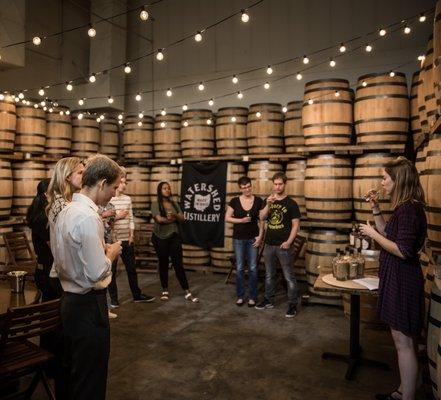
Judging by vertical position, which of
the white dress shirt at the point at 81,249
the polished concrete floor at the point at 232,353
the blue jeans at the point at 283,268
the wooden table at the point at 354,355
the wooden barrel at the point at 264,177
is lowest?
the polished concrete floor at the point at 232,353

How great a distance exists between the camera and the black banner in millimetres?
7332

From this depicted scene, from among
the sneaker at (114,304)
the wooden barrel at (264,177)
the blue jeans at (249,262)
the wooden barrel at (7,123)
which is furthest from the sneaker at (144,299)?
the wooden barrel at (7,123)

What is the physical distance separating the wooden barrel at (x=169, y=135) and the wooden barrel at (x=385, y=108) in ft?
11.9

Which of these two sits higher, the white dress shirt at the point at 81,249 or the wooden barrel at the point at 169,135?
the wooden barrel at the point at 169,135

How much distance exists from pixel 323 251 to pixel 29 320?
3.84m

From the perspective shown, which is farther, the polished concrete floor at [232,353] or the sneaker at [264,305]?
the sneaker at [264,305]

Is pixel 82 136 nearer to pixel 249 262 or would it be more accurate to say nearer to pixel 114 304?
pixel 114 304

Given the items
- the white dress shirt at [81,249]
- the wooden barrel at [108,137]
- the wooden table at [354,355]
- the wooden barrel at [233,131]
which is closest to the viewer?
the white dress shirt at [81,249]

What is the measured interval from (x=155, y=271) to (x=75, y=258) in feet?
17.7

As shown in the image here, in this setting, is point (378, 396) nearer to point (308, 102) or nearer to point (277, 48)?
point (308, 102)

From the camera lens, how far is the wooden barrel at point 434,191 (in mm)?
2564

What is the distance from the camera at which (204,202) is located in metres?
7.47

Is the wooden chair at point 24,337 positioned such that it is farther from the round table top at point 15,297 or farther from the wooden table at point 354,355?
the wooden table at point 354,355

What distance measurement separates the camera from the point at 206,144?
7.42 meters
